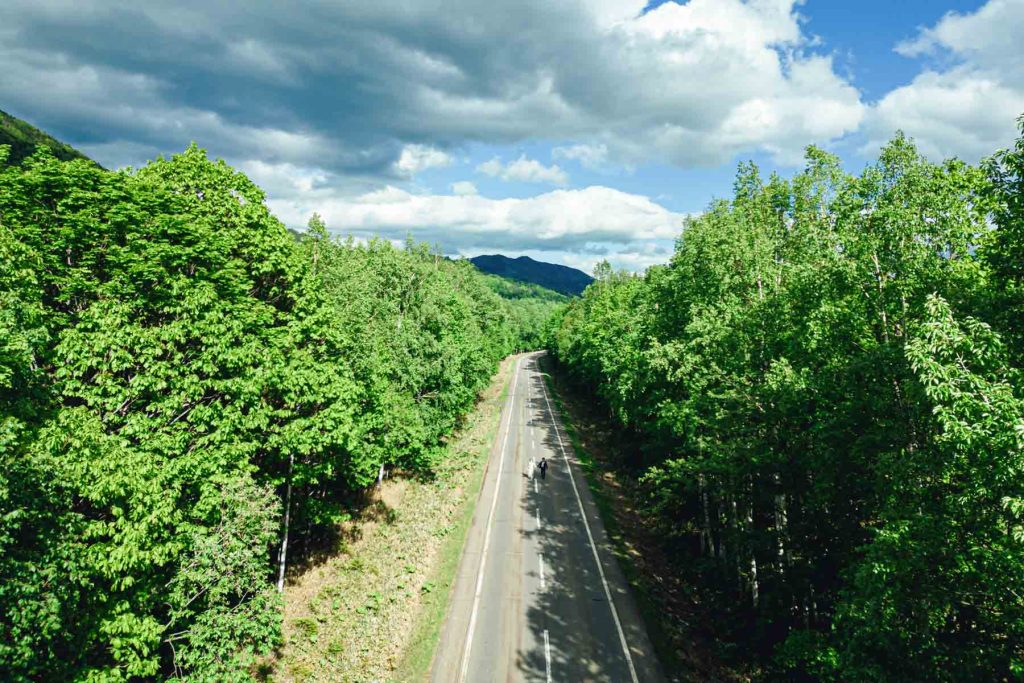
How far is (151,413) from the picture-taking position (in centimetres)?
1348

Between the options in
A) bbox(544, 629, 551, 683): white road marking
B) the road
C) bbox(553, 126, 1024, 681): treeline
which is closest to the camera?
Answer: bbox(553, 126, 1024, 681): treeline

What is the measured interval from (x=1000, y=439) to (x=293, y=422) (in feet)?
60.1

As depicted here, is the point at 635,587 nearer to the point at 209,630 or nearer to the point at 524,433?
the point at 209,630

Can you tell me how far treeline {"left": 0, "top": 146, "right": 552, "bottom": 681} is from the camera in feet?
29.1

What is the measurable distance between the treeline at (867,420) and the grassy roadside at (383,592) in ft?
41.3

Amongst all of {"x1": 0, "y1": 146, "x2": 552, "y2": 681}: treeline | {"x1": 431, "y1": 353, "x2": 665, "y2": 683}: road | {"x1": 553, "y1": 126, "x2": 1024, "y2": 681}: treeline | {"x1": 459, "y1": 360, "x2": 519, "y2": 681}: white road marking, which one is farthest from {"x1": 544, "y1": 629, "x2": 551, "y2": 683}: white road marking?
{"x1": 0, "y1": 146, "x2": 552, "y2": 681}: treeline

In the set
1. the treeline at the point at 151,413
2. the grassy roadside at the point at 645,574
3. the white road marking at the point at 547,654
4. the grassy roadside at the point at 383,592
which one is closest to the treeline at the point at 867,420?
the grassy roadside at the point at 645,574

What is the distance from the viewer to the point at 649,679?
16844 mm

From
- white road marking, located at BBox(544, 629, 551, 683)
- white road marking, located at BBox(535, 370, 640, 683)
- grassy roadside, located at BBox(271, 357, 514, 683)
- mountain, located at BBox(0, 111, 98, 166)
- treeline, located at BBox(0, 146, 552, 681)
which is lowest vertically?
grassy roadside, located at BBox(271, 357, 514, 683)

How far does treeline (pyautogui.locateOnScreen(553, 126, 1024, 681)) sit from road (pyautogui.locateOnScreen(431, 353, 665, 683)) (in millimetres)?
4628

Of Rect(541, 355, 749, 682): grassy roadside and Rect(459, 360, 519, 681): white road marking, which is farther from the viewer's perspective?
Rect(541, 355, 749, 682): grassy roadside

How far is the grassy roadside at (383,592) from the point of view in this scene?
1706 cm

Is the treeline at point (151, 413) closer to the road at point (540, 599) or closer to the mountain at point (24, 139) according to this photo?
the road at point (540, 599)

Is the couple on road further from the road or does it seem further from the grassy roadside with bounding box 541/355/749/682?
the grassy roadside with bounding box 541/355/749/682
